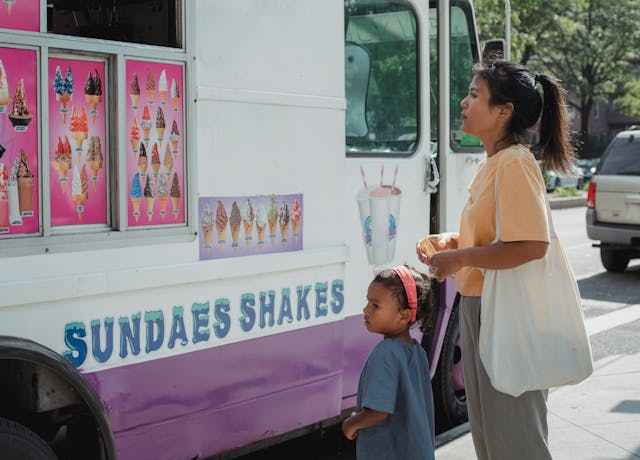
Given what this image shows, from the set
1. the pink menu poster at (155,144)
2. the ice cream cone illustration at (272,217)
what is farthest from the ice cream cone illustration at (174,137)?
the ice cream cone illustration at (272,217)

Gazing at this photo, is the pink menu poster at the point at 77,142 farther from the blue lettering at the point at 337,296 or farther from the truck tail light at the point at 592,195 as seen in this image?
the truck tail light at the point at 592,195

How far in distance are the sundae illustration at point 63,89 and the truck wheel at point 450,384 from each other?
2.97 meters

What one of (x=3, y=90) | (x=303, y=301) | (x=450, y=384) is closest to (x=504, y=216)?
(x=303, y=301)

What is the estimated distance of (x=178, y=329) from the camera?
4.02 m

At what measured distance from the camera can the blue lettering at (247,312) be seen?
4312mm

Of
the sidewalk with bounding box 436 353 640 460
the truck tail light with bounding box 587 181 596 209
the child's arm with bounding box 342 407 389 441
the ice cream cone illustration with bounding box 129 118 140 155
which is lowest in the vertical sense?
the sidewalk with bounding box 436 353 640 460

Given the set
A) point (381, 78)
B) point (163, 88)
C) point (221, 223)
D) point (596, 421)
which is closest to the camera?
point (163, 88)

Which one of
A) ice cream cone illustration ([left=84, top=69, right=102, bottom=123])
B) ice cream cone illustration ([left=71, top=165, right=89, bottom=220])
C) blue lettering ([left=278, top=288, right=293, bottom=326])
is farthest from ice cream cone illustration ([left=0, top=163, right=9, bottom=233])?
blue lettering ([left=278, top=288, right=293, bottom=326])

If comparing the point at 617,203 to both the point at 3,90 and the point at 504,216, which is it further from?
the point at 3,90

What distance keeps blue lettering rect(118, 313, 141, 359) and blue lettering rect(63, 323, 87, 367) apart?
0.16m

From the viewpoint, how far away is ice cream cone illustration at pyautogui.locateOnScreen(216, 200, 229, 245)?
4.18 meters

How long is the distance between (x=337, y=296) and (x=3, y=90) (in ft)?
6.53

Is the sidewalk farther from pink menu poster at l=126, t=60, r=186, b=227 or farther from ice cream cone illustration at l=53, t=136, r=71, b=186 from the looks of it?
ice cream cone illustration at l=53, t=136, r=71, b=186

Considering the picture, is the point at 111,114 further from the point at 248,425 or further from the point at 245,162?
the point at 248,425
